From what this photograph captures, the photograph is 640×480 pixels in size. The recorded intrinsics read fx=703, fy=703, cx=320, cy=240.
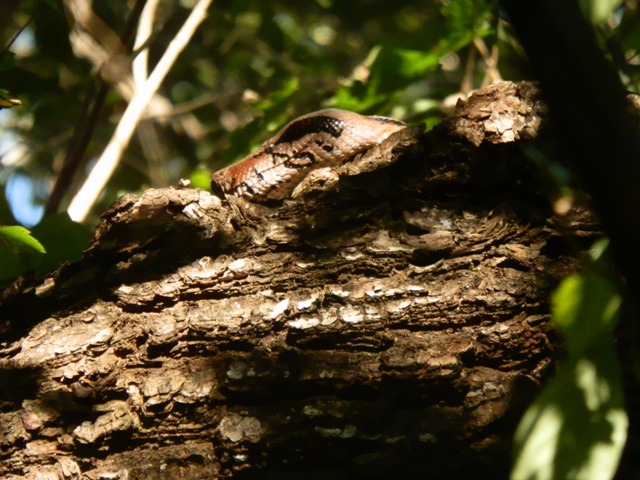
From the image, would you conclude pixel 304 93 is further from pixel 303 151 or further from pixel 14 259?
pixel 14 259

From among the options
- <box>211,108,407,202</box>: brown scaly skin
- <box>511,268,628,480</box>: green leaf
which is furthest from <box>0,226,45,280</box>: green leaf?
<box>511,268,628,480</box>: green leaf

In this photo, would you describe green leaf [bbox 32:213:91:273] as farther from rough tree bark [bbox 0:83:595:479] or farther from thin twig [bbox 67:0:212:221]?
thin twig [bbox 67:0:212:221]

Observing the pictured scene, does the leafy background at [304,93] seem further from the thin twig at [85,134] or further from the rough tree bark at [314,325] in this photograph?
the rough tree bark at [314,325]

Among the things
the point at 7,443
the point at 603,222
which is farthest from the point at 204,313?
the point at 603,222

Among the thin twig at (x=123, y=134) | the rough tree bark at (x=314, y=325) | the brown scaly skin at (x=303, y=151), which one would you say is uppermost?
the thin twig at (x=123, y=134)

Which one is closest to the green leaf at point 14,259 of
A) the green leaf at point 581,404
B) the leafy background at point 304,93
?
the leafy background at point 304,93
